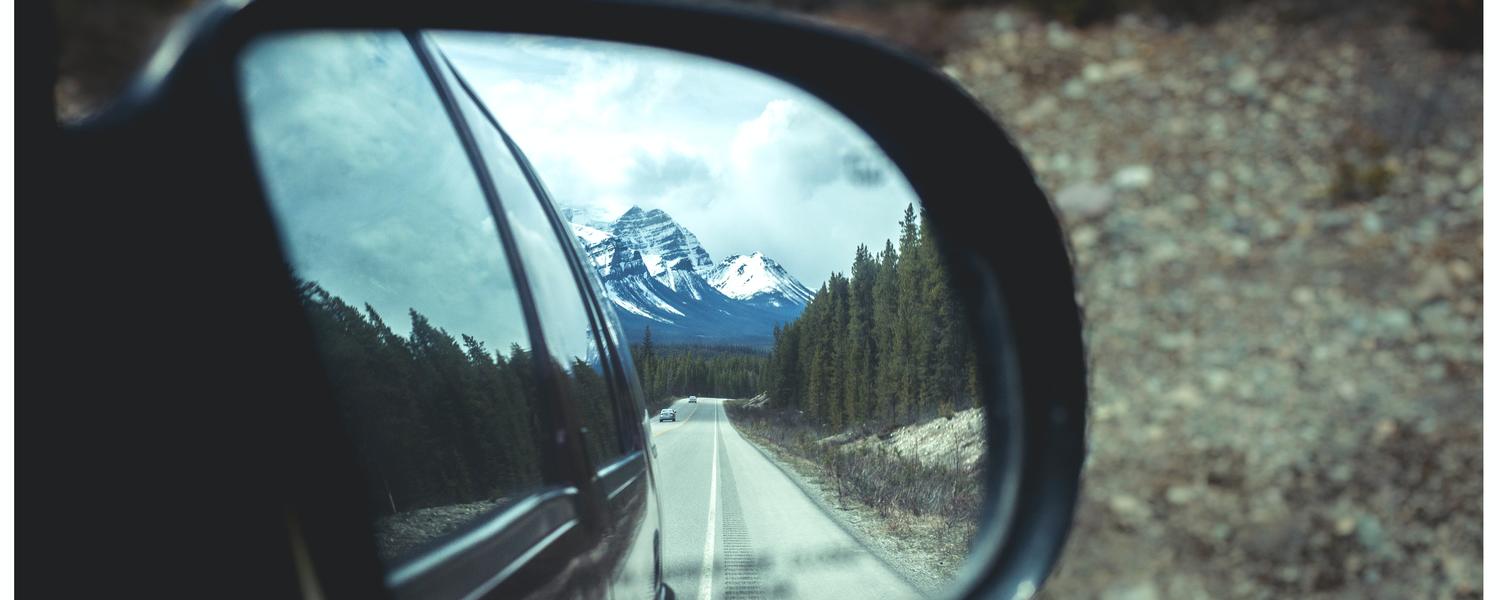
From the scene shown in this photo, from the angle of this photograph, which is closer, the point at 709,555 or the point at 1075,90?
the point at 1075,90

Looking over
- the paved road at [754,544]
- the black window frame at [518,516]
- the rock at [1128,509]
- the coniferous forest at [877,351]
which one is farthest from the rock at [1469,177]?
the coniferous forest at [877,351]

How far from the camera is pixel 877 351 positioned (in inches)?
Answer: 1403

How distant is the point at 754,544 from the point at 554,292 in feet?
30.8

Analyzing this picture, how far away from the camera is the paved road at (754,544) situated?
8.20 metres

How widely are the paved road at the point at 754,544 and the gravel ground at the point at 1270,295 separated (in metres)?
1.66

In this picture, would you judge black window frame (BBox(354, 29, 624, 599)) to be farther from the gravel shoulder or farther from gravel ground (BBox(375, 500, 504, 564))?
the gravel shoulder

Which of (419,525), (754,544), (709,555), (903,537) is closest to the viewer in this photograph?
(419,525)

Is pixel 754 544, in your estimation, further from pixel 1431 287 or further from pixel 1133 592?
pixel 1431 287

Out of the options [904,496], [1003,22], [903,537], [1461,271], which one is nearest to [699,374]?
[904,496]

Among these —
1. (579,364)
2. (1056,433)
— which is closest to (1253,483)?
(1056,433)

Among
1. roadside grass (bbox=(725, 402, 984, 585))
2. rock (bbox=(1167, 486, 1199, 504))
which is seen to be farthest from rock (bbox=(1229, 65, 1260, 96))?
roadside grass (bbox=(725, 402, 984, 585))

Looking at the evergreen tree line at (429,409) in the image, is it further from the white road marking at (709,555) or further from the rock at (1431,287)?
the white road marking at (709,555)

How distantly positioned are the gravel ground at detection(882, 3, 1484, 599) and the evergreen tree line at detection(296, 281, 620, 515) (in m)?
1.23

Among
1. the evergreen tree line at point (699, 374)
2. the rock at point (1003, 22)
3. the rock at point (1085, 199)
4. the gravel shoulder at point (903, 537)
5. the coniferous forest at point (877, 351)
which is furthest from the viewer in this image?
the coniferous forest at point (877, 351)
